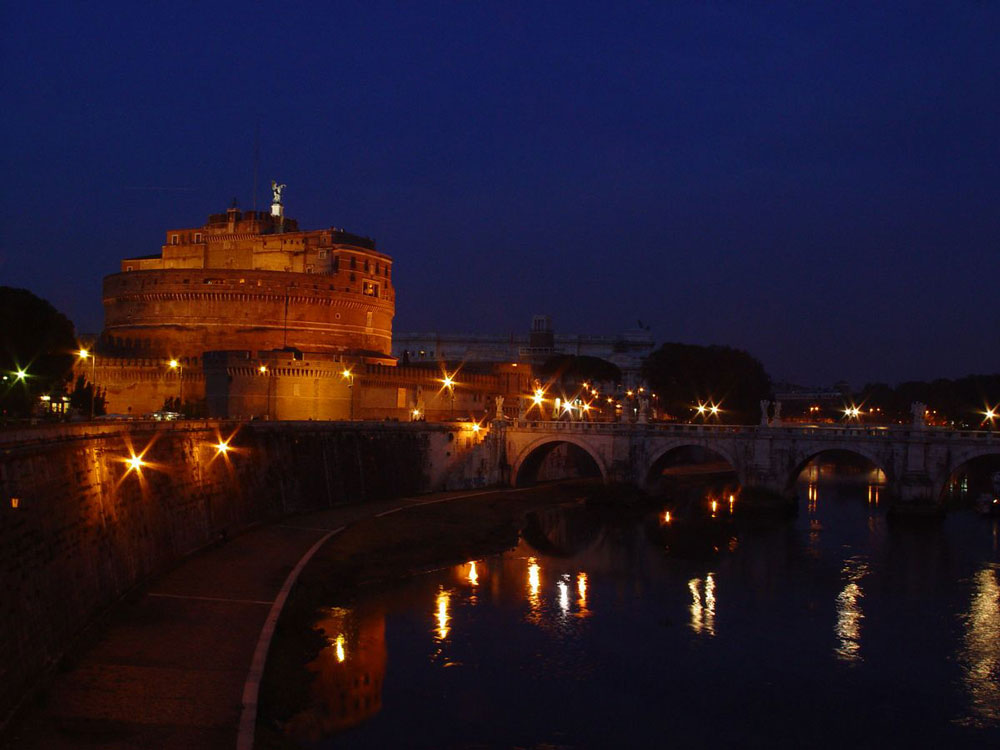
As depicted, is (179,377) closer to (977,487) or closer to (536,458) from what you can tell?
(536,458)

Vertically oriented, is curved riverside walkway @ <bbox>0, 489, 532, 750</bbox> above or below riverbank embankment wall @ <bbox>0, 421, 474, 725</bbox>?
below

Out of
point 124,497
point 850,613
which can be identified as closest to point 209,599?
point 124,497

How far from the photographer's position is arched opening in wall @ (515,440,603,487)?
57625 mm

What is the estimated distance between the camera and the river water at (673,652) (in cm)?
1892

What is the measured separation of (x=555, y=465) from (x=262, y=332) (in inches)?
820

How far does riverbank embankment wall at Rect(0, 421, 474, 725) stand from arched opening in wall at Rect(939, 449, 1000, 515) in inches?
1124

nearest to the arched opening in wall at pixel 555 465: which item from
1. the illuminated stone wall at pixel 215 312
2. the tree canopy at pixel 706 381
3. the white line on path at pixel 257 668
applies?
the tree canopy at pixel 706 381

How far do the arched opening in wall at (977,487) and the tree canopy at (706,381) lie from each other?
15.1 metres

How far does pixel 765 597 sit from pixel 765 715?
10.6 metres

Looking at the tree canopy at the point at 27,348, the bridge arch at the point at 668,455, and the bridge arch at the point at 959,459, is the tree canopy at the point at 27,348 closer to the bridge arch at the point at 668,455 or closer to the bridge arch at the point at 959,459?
the bridge arch at the point at 668,455

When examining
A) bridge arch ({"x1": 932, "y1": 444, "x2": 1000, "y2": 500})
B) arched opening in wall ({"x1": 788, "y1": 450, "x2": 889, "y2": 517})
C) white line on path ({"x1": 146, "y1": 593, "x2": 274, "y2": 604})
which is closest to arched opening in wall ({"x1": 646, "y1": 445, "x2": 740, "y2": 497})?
arched opening in wall ({"x1": 788, "y1": 450, "x2": 889, "y2": 517})

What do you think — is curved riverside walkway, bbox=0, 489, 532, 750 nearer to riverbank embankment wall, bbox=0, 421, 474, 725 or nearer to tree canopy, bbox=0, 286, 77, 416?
riverbank embankment wall, bbox=0, 421, 474, 725

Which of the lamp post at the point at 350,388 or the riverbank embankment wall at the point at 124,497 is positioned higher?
the lamp post at the point at 350,388

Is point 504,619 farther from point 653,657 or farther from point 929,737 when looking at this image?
point 929,737
